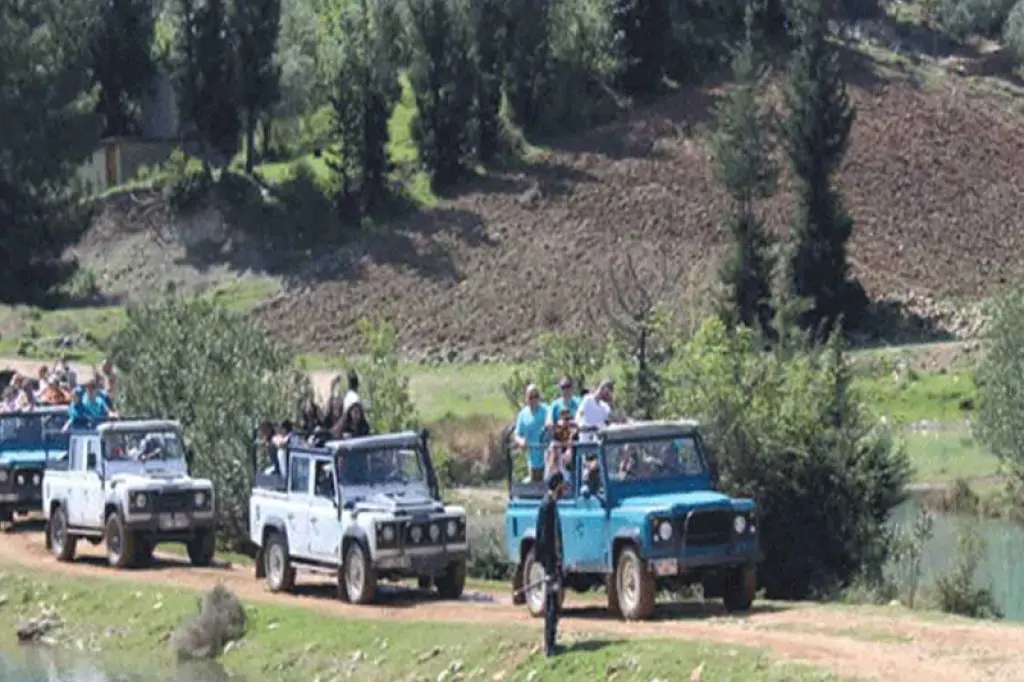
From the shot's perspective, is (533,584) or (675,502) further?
(533,584)

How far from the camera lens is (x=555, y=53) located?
97.6m

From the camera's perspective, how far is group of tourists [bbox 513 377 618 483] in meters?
29.8

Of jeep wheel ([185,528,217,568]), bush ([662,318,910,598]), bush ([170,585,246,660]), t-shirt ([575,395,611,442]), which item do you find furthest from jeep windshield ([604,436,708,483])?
jeep wheel ([185,528,217,568])

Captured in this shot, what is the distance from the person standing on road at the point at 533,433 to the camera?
3150 cm

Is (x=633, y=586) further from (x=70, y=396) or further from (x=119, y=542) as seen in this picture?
(x=70, y=396)

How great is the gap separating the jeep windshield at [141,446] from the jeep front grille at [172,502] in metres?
1.39

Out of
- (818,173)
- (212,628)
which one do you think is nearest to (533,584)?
(212,628)

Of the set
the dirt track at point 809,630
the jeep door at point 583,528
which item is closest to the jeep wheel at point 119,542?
the dirt track at point 809,630

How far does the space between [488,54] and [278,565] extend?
6148 centimetres

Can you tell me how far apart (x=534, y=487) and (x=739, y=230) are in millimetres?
53410

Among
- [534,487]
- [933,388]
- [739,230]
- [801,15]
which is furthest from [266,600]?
[801,15]

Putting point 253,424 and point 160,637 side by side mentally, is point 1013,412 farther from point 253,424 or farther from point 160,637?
point 160,637

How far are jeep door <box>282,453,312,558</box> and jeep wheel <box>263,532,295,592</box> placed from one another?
1.28ft

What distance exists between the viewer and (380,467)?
32.8 m
